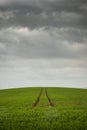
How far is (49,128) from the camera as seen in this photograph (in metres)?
27.4

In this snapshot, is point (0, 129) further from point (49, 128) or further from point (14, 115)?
point (14, 115)

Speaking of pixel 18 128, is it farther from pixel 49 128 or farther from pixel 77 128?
pixel 77 128

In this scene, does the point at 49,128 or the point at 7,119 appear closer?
the point at 49,128

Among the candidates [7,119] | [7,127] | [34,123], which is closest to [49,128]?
[34,123]

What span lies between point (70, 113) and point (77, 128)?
767cm

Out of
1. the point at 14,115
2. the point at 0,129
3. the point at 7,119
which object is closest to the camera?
the point at 0,129

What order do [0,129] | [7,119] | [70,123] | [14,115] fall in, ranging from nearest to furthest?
[0,129]
[70,123]
[7,119]
[14,115]

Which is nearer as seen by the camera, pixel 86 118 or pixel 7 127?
pixel 7 127

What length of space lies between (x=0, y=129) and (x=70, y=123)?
7168mm

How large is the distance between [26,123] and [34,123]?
85 centimetres

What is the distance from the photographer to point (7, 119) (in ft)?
104

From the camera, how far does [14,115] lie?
34.0 metres

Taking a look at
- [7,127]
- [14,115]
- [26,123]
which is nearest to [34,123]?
[26,123]

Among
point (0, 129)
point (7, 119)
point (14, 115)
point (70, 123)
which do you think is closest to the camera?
point (0, 129)
